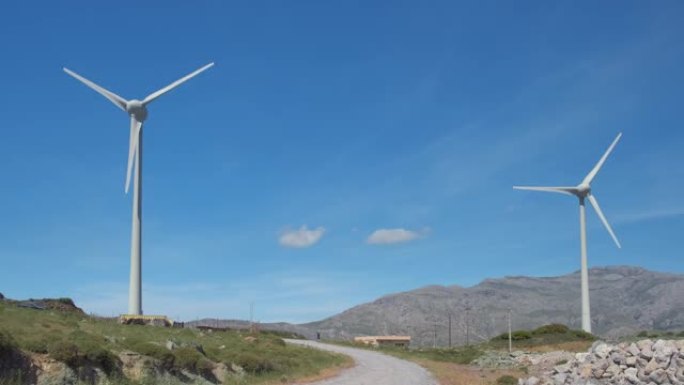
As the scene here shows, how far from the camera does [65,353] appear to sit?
33344mm

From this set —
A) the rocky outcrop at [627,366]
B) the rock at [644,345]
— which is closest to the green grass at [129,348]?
the rocky outcrop at [627,366]

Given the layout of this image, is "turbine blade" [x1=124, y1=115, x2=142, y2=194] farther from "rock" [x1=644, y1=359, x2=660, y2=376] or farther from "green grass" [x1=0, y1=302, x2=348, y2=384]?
"rock" [x1=644, y1=359, x2=660, y2=376]

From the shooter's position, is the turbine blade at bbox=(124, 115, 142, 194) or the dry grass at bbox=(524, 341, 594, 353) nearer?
the turbine blade at bbox=(124, 115, 142, 194)

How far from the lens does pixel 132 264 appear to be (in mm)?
72125

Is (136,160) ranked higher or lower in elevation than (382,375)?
higher

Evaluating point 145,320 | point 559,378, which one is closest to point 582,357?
point 559,378

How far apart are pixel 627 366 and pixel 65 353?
29.9 metres

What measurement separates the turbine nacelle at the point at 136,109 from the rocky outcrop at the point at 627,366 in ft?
171

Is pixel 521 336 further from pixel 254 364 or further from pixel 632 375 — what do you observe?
pixel 632 375

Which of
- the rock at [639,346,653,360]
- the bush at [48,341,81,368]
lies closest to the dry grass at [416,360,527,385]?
the rock at [639,346,653,360]

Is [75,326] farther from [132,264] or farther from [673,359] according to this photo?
[673,359]

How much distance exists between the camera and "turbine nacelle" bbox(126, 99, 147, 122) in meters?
79.3

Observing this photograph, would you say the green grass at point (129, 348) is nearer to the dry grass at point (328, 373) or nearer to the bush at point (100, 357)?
the bush at point (100, 357)

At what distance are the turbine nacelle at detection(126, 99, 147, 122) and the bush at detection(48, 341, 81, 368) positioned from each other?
49084 millimetres
